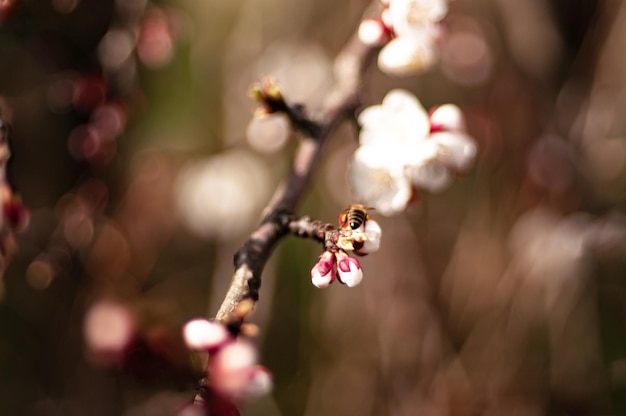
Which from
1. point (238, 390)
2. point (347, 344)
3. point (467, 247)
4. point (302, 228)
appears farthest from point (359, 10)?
point (238, 390)

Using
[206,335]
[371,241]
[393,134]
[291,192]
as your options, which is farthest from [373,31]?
[206,335]

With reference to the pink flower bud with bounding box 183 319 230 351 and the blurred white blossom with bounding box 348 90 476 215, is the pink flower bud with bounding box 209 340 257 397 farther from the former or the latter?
the blurred white blossom with bounding box 348 90 476 215

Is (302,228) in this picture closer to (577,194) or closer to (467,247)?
(467,247)

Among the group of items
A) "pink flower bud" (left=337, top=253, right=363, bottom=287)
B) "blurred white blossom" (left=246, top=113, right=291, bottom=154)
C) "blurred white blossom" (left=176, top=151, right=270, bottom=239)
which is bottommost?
"pink flower bud" (left=337, top=253, right=363, bottom=287)

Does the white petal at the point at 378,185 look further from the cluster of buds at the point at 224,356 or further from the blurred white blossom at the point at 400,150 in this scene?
the cluster of buds at the point at 224,356

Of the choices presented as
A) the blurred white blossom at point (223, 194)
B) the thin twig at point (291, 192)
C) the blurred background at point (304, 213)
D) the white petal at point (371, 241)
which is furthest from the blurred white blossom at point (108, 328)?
the white petal at point (371, 241)

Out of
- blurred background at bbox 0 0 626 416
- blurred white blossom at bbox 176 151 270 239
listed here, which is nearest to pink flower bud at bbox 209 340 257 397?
blurred background at bbox 0 0 626 416

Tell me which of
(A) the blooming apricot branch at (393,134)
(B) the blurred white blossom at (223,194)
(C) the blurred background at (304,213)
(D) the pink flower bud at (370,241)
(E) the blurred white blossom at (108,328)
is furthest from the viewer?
(B) the blurred white blossom at (223,194)
